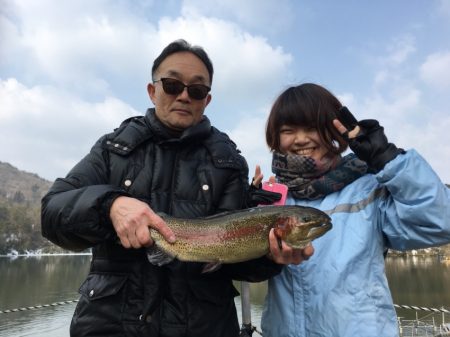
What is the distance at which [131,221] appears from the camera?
3.02m

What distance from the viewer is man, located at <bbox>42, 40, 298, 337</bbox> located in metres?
3.07

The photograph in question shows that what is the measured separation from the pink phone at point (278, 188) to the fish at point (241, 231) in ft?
1.37

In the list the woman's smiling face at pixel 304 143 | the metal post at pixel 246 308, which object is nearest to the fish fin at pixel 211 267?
the metal post at pixel 246 308

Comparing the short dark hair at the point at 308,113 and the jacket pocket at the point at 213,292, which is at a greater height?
the short dark hair at the point at 308,113

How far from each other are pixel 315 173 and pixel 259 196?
66 cm

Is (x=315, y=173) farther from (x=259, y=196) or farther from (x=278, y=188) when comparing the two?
(x=259, y=196)

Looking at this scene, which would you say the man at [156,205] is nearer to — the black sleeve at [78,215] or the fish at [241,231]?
the black sleeve at [78,215]

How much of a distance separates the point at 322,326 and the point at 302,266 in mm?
577

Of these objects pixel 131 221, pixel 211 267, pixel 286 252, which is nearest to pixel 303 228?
pixel 286 252

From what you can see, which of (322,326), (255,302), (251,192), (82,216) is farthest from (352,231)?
(255,302)

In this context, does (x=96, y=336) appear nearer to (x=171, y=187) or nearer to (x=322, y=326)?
(x=171, y=187)

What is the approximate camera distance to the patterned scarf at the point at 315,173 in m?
3.87

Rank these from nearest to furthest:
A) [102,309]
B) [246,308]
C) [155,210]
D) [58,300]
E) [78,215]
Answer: [78,215]
[102,309]
[155,210]
[246,308]
[58,300]

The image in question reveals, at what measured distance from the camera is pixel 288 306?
3592 mm
